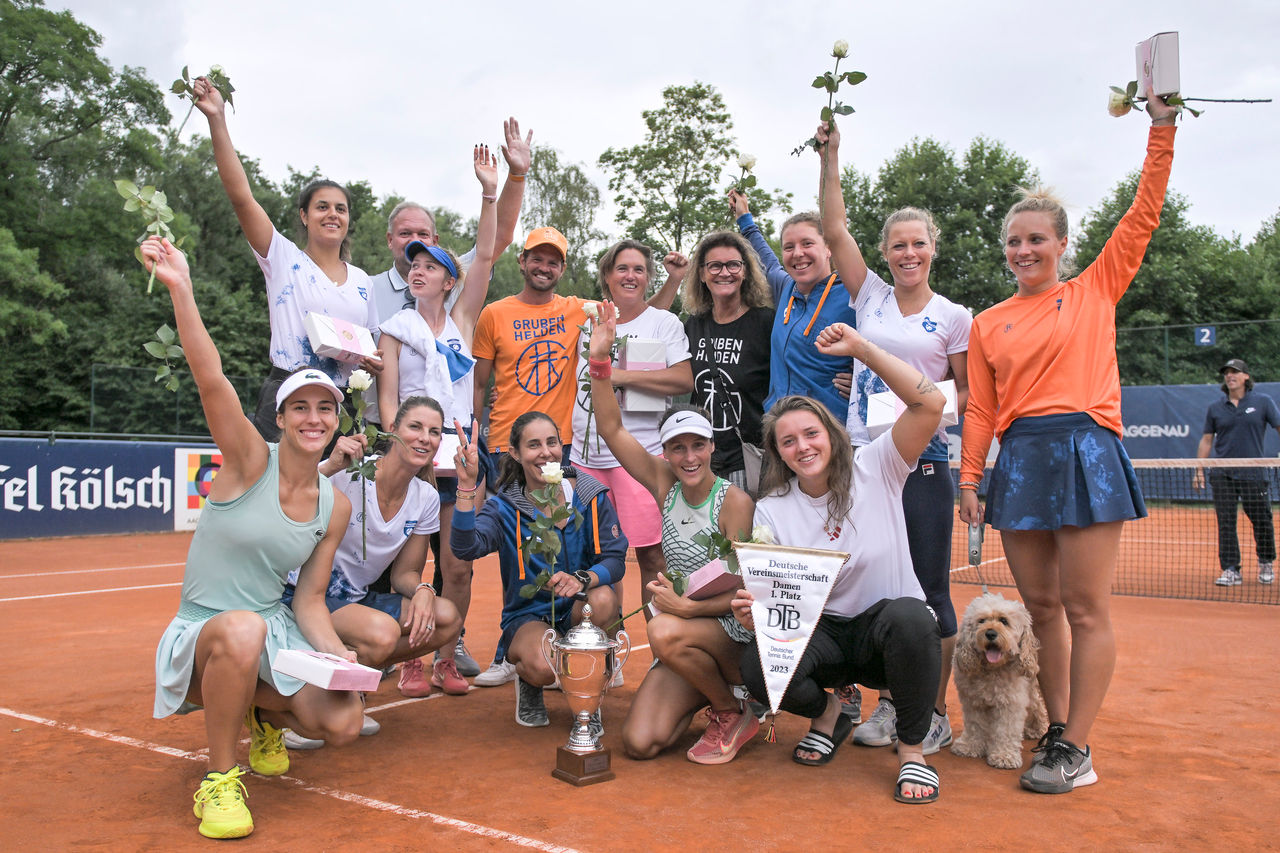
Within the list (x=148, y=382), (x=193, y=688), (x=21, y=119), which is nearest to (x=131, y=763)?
(x=193, y=688)

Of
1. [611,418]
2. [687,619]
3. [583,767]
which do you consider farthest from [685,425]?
[583,767]

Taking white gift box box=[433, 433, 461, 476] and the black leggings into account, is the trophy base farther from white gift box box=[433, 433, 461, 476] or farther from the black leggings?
white gift box box=[433, 433, 461, 476]

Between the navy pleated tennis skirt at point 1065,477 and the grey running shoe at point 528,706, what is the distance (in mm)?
2235

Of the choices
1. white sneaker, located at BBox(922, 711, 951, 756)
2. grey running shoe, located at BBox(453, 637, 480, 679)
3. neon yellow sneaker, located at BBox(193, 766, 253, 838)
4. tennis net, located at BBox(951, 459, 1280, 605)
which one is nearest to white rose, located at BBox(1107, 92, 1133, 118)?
white sneaker, located at BBox(922, 711, 951, 756)

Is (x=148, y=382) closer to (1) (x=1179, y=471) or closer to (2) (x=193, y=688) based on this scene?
(2) (x=193, y=688)

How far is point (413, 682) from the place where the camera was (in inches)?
199

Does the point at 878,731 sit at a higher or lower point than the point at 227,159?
lower

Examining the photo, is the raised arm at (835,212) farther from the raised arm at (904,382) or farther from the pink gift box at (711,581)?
the pink gift box at (711,581)

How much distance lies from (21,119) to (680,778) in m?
31.3

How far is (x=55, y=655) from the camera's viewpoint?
20.1 ft

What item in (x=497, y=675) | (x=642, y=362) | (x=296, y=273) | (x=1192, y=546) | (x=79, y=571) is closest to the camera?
(x=296, y=273)

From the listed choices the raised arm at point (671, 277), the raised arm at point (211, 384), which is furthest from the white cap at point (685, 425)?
the raised arm at point (211, 384)

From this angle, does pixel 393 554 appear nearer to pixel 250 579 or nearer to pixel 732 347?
pixel 250 579

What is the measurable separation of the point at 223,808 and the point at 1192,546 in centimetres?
1484
